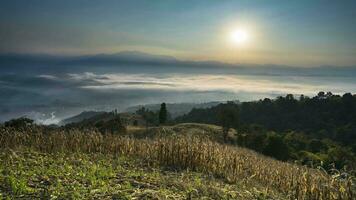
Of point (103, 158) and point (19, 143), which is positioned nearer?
point (103, 158)

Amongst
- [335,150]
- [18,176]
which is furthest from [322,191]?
[335,150]

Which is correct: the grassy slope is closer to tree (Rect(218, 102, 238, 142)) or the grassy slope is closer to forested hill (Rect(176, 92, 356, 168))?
tree (Rect(218, 102, 238, 142))

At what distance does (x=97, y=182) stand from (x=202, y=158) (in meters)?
5.39

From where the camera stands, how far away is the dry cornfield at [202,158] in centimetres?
1109

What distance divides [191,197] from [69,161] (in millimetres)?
5552

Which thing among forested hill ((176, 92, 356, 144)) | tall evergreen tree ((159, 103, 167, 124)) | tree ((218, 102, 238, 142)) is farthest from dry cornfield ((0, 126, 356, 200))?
forested hill ((176, 92, 356, 144))

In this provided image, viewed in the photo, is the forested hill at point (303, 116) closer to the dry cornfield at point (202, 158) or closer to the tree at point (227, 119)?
the tree at point (227, 119)

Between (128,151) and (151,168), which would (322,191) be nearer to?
(151,168)

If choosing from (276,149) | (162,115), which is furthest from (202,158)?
(162,115)

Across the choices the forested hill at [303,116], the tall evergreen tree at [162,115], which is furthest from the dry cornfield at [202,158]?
the forested hill at [303,116]

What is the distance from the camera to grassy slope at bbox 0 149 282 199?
31.0ft

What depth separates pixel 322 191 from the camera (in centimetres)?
1083

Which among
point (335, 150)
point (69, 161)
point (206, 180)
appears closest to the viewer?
point (206, 180)

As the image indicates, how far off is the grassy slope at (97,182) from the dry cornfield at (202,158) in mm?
1001
